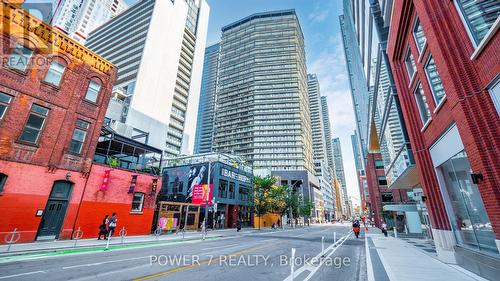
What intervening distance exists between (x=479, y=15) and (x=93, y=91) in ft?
79.6

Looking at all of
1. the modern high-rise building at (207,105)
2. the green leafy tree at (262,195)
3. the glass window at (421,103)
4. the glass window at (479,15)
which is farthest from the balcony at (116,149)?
the modern high-rise building at (207,105)

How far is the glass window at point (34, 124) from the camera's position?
1423 centimetres

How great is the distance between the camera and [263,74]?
108 metres

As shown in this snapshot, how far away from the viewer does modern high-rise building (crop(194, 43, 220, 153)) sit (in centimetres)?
14275

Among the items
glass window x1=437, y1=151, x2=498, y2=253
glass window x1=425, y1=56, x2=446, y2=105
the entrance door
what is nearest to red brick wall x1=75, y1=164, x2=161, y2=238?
the entrance door

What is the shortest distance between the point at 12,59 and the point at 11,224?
10.7 meters

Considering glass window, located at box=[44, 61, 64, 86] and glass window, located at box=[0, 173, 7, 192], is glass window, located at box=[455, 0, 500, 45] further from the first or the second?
glass window, located at box=[44, 61, 64, 86]

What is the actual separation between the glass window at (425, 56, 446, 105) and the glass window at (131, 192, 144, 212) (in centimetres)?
2370

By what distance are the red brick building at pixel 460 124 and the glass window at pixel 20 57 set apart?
77.9 ft

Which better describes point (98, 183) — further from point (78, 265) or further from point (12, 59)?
point (78, 265)

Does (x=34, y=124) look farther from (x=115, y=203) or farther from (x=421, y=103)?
(x=421, y=103)

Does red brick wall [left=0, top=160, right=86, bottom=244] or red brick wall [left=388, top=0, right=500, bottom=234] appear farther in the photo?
red brick wall [left=0, top=160, right=86, bottom=244]

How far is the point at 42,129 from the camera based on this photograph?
15.0 meters

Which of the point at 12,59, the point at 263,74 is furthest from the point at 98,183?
the point at 263,74
